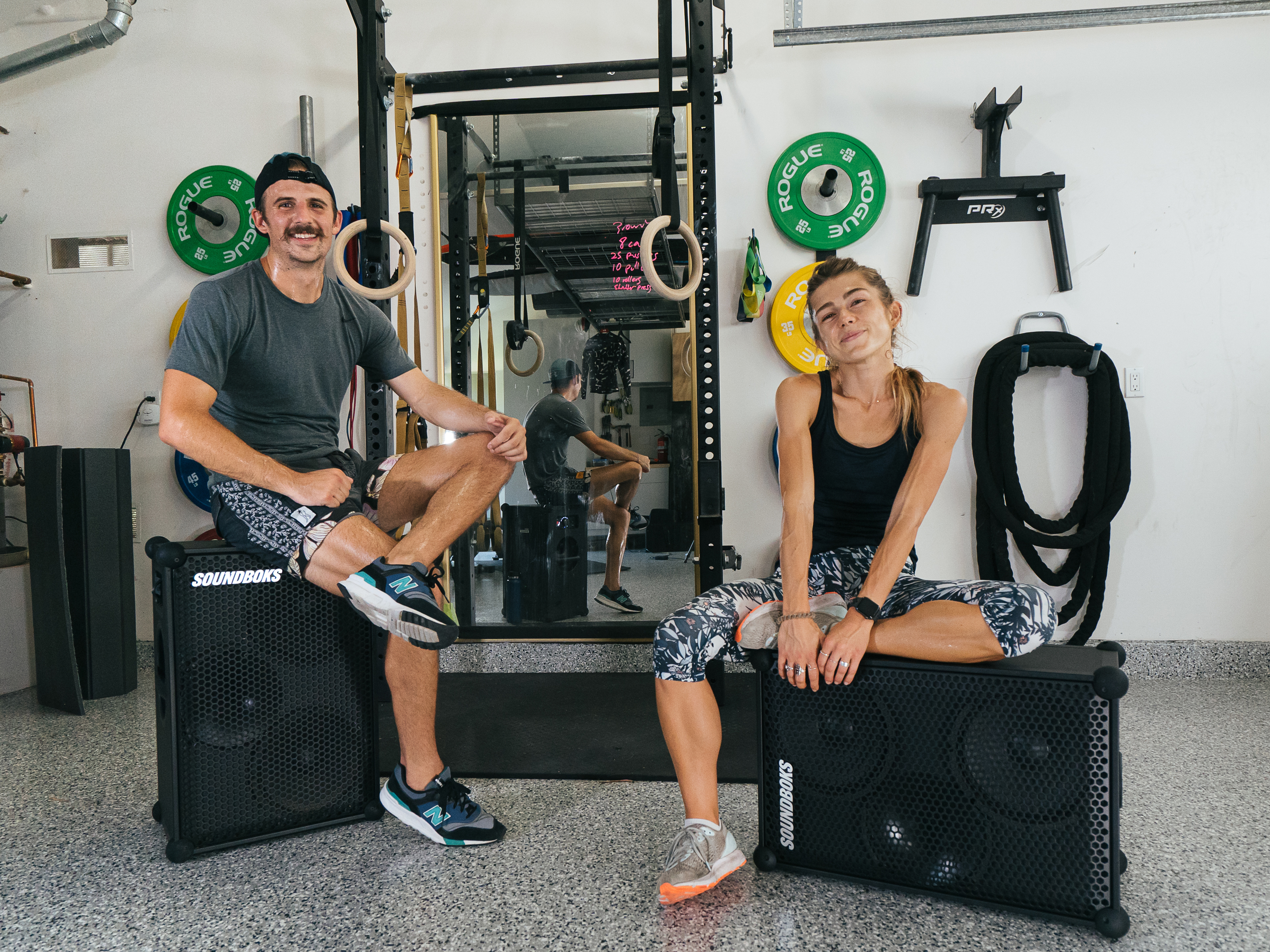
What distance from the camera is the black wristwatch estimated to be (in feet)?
4.64

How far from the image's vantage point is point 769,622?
1512mm

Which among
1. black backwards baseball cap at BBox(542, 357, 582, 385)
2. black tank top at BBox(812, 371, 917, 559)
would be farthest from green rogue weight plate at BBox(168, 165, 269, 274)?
black tank top at BBox(812, 371, 917, 559)

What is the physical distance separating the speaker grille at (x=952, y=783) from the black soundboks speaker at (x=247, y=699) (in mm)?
940

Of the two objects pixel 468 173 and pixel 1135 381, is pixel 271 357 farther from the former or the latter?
pixel 1135 381

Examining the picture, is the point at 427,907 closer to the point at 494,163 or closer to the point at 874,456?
the point at 874,456

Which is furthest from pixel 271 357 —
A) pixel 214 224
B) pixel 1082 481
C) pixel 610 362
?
pixel 1082 481

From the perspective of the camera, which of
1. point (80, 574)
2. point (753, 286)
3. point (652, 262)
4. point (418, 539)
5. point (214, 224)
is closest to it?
point (418, 539)

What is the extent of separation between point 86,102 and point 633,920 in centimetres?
374

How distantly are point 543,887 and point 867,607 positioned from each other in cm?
80

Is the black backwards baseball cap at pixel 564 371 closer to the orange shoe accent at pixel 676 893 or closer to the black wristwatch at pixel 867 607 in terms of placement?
the black wristwatch at pixel 867 607

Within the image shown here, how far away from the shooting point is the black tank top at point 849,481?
1.67 meters

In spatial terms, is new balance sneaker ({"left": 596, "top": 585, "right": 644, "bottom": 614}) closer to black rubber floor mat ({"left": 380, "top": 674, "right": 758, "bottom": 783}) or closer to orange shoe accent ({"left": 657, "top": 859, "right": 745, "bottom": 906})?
black rubber floor mat ({"left": 380, "top": 674, "right": 758, "bottom": 783})

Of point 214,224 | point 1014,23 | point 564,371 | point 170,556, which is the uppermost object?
point 1014,23

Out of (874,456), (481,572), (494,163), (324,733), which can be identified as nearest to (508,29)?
(494,163)
